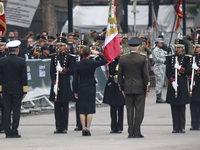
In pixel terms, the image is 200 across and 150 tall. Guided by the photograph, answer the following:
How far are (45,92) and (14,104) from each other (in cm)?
438

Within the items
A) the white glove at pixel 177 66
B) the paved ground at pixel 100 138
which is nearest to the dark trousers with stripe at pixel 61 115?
the paved ground at pixel 100 138

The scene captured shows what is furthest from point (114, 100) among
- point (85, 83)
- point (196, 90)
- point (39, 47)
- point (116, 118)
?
point (39, 47)

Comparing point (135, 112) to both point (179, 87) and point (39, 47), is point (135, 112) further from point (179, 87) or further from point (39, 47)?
point (39, 47)

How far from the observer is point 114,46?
1174 centimetres

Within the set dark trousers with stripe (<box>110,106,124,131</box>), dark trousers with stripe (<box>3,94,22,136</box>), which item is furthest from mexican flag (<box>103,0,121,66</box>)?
dark trousers with stripe (<box>3,94,22,136</box>)

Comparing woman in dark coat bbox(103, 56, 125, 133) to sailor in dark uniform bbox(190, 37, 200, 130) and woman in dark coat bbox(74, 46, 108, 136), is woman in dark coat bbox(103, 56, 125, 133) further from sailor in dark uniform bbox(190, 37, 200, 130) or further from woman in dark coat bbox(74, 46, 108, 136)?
sailor in dark uniform bbox(190, 37, 200, 130)

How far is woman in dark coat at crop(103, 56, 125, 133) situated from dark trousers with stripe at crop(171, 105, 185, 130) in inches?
42.4

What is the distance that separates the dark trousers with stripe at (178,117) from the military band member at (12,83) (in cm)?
309

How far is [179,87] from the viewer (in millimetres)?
10914

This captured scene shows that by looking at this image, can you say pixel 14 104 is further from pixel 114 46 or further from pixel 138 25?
pixel 138 25

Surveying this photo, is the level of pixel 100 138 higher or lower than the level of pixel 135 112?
lower

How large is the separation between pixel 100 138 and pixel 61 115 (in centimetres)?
A: 144

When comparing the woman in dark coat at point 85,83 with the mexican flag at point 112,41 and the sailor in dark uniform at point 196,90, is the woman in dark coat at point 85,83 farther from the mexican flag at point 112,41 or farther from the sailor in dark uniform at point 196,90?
the sailor in dark uniform at point 196,90

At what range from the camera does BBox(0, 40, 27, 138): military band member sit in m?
10.5
